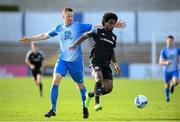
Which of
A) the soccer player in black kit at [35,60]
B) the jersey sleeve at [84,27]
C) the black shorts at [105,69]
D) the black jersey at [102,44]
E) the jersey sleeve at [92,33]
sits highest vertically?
the jersey sleeve at [84,27]

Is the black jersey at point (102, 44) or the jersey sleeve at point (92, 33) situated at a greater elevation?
the jersey sleeve at point (92, 33)

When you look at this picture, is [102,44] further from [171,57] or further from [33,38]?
[171,57]

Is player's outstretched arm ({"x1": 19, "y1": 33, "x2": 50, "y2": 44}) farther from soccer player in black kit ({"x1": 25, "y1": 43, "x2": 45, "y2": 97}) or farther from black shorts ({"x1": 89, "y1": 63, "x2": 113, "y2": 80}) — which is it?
soccer player in black kit ({"x1": 25, "y1": 43, "x2": 45, "y2": 97})

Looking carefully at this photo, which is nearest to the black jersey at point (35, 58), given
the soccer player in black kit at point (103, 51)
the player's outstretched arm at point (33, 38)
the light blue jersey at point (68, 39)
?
the player's outstretched arm at point (33, 38)

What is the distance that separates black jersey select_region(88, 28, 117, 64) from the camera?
16.7 m

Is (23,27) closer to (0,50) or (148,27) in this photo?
(0,50)

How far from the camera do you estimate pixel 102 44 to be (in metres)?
16.7

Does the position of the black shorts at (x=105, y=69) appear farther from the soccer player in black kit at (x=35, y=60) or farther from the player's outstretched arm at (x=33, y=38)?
the soccer player in black kit at (x=35, y=60)

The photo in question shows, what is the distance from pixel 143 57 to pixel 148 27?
2621mm

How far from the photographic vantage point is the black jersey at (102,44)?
16.7m

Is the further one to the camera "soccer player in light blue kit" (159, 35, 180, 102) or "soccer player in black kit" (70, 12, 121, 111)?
"soccer player in light blue kit" (159, 35, 180, 102)

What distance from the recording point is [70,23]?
17.2 metres

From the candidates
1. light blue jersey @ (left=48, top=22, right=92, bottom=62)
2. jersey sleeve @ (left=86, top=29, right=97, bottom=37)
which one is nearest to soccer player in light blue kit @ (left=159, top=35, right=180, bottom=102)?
light blue jersey @ (left=48, top=22, right=92, bottom=62)

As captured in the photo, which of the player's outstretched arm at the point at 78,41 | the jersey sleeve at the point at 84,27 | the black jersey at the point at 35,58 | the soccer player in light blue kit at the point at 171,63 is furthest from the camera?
the black jersey at the point at 35,58
